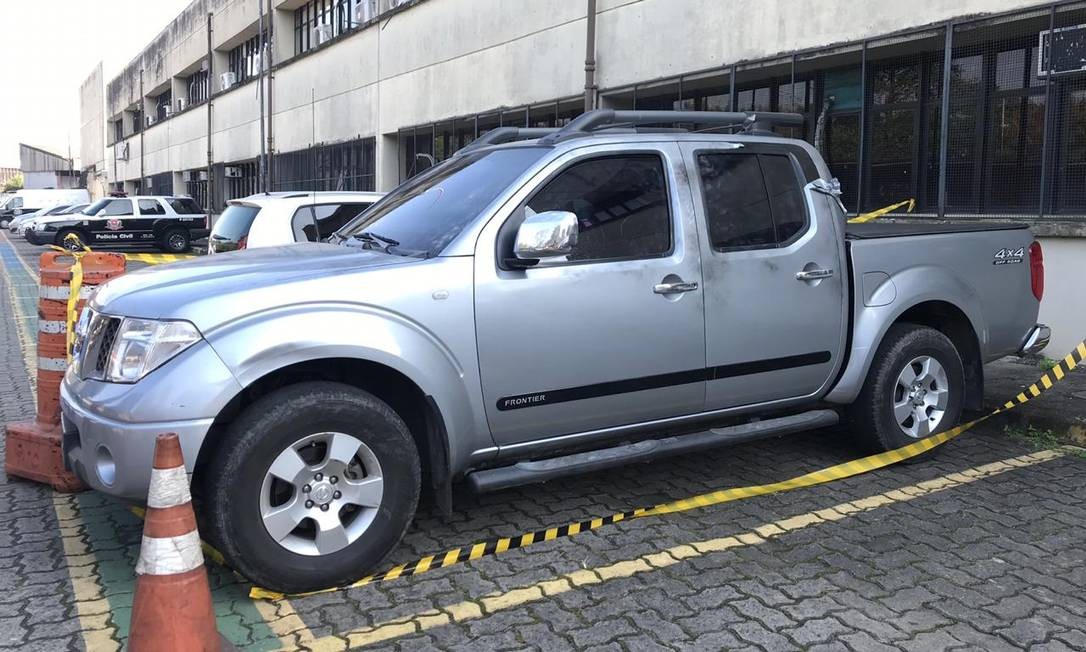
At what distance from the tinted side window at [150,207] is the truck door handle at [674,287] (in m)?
25.6

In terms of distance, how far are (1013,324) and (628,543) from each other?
3306 millimetres

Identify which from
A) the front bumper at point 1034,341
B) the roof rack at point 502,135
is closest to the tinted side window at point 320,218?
the roof rack at point 502,135

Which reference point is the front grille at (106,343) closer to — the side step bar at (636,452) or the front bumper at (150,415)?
the front bumper at (150,415)

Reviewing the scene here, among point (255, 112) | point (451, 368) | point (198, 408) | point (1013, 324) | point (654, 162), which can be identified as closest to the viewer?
point (198, 408)

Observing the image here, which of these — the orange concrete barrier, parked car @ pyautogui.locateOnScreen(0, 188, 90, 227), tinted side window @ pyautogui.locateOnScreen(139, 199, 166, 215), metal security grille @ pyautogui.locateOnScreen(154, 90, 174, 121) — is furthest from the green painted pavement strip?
metal security grille @ pyautogui.locateOnScreen(154, 90, 174, 121)

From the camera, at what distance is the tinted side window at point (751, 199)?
4.71 meters

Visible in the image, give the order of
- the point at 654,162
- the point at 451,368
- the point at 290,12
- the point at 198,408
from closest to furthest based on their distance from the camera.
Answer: the point at 198,408 → the point at 451,368 → the point at 654,162 → the point at 290,12

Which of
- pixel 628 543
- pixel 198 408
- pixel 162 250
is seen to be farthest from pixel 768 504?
pixel 162 250

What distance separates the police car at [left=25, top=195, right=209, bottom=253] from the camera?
26.5m

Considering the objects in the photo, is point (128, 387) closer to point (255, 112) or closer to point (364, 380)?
point (364, 380)

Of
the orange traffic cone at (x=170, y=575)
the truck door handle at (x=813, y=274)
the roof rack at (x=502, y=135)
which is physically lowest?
the orange traffic cone at (x=170, y=575)

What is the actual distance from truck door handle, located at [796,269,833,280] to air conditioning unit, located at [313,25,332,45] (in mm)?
23278

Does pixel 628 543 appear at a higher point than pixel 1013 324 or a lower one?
lower

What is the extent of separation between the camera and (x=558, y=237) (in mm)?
3852
